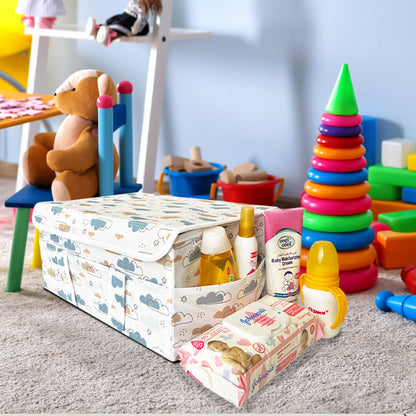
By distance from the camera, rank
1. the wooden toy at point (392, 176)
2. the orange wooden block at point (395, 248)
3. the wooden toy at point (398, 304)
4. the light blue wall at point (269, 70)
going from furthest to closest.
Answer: the light blue wall at point (269, 70) < the wooden toy at point (392, 176) < the orange wooden block at point (395, 248) < the wooden toy at point (398, 304)

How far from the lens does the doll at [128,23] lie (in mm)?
1682

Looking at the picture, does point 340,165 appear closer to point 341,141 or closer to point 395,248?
point 341,141

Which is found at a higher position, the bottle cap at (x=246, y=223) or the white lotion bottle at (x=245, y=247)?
the bottle cap at (x=246, y=223)

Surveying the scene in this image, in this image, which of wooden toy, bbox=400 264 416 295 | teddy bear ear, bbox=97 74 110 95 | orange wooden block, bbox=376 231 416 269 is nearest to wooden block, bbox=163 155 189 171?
teddy bear ear, bbox=97 74 110 95

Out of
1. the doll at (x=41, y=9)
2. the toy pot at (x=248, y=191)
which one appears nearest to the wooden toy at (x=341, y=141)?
the toy pot at (x=248, y=191)

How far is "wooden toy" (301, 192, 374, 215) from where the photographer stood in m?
1.33

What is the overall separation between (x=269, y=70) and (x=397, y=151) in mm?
503

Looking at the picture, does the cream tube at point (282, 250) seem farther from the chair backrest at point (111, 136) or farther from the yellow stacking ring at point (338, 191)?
the chair backrest at point (111, 136)

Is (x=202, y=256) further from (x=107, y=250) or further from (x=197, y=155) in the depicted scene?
(x=197, y=155)

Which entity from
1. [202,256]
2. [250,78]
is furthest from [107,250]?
[250,78]

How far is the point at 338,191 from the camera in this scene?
1325mm

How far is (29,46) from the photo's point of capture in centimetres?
218

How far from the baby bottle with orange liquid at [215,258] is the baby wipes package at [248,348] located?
2.7 inches

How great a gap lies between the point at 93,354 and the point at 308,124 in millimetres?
1097
